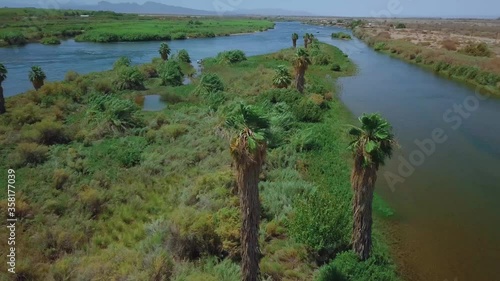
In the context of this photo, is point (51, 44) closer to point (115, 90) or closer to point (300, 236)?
point (115, 90)

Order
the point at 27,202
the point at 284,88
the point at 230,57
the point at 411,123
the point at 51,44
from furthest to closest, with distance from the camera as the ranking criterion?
1. the point at 51,44
2. the point at 230,57
3. the point at 284,88
4. the point at 411,123
5. the point at 27,202

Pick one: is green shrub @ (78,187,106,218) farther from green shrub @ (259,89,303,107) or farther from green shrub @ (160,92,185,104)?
green shrub @ (160,92,185,104)

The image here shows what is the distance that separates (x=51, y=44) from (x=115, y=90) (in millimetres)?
67051

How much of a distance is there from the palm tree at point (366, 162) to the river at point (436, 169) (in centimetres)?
322

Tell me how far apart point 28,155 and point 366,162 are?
25.6 m

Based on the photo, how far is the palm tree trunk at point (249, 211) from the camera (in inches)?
579

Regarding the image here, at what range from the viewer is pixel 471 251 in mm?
20000

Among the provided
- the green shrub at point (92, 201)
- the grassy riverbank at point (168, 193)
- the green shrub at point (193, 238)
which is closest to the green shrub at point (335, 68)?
the grassy riverbank at point (168, 193)

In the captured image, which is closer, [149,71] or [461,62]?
[149,71]

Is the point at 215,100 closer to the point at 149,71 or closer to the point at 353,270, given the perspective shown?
the point at 149,71

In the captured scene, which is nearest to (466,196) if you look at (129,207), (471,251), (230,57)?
(471,251)

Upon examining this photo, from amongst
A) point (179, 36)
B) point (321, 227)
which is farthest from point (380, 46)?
point (321, 227)

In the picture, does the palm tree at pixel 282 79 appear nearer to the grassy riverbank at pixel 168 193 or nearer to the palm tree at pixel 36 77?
the grassy riverbank at pixel 168 193

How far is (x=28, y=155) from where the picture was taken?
28672 mm
